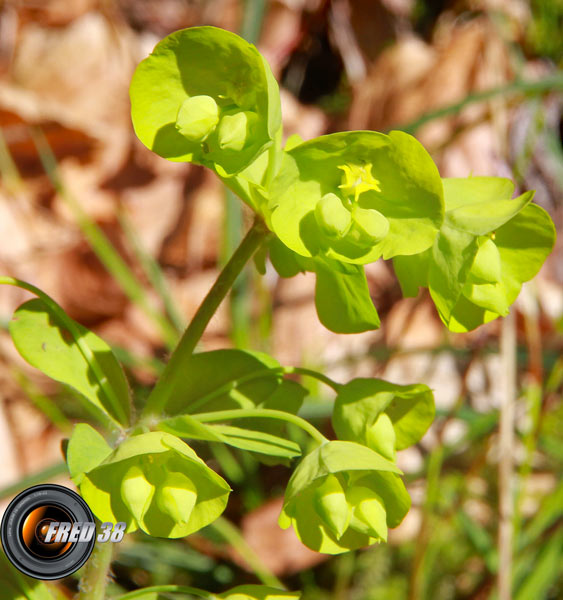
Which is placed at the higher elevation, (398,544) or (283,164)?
(283,164)

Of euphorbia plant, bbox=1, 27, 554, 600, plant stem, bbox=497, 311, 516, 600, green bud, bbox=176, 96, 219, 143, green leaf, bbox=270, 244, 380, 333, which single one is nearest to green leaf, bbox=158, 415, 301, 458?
euphorbia plant, bbox=1, 27, 554, 600

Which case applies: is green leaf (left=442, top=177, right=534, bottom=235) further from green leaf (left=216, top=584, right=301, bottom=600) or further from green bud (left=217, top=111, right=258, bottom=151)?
green leaf (left=216, top=584, right=301, bottom=600)

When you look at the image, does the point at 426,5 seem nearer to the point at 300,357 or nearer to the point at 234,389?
the point at 300,357

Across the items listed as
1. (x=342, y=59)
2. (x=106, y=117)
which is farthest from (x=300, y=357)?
(x=342, y=59)

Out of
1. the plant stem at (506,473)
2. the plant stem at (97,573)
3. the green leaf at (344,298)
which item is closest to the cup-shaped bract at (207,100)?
the green leaf at (344,298)

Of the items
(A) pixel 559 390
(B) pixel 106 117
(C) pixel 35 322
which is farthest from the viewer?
(B) pixel 106 117

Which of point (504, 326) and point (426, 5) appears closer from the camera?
point (504, 326)

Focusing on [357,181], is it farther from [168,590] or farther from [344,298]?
[168,590]

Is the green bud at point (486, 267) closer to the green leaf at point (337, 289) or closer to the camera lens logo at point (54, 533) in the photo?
the green leaf at point (337, 289)
